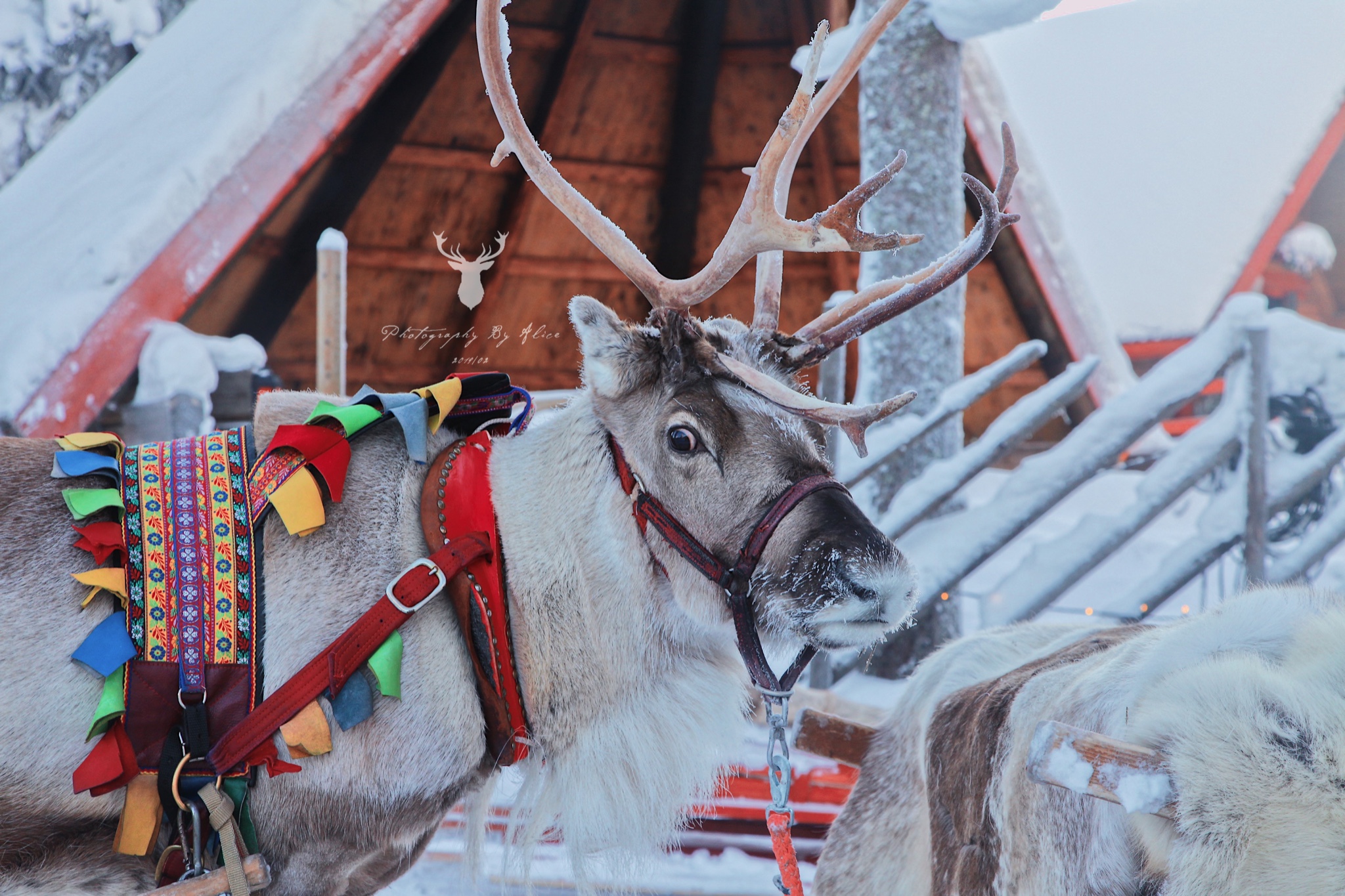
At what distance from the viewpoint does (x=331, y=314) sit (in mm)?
3971

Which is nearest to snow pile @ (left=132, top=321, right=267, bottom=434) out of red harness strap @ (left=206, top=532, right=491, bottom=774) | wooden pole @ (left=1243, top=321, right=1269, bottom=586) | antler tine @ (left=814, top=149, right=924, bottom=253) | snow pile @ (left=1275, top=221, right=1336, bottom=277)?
red harness strap @ (left=206, top=532, right=491, bottom=774)

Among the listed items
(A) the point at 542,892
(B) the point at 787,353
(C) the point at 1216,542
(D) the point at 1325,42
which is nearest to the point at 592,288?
(C) the point at 1216,542

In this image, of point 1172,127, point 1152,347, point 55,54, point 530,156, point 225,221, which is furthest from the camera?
point 1172,127

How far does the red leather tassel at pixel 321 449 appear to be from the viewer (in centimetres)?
150

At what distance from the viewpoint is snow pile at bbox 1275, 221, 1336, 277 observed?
27.9ft

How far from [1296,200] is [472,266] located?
6.96 meters

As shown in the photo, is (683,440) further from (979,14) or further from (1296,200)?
(1296,200)

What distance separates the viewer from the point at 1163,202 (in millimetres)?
10109

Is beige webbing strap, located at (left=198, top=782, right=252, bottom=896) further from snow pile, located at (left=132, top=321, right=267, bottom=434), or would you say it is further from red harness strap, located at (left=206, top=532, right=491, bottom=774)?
snow pile, located at (left=132, top=321, right=267, bottom=434)

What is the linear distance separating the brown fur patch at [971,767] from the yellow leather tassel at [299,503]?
3.18 feet

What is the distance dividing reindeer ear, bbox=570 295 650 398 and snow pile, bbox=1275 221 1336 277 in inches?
349

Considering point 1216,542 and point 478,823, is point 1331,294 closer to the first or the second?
point 1216,542

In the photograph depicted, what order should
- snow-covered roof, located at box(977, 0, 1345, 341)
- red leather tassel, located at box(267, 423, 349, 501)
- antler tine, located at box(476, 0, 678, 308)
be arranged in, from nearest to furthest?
red leather tassel, located at box(267, 423, 349, 501)
antler tine, located at box(476, 0, 678, 308)
snow-covered roof, located at box(977, 0, 1345, 341)

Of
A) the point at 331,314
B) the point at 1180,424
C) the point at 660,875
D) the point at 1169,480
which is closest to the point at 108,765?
the point at 660,875
